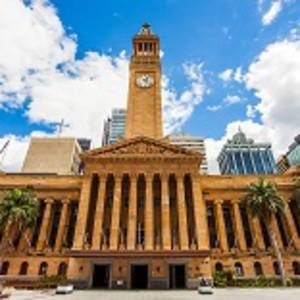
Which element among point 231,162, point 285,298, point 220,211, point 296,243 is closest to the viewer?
point 285,298

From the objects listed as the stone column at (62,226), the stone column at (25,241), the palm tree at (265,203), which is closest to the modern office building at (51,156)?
the stone column at (62,226)

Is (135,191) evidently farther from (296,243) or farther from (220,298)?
(296,243)

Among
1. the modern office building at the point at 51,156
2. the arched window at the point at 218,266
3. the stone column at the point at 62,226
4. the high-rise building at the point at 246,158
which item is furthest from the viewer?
the high-rise building at the point at 246,158

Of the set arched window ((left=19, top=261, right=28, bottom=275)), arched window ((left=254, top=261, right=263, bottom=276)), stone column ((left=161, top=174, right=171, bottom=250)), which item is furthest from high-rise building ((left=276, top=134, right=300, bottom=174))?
arched window ((left=19, top=261, right=28, bottom=275))

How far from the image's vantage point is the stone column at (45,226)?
42.1 m

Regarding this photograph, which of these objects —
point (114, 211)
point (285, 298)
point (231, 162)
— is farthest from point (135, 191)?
point (231, 162)

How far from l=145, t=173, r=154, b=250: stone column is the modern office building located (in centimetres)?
4586

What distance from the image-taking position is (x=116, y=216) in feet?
131

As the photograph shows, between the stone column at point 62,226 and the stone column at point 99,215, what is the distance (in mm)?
6741

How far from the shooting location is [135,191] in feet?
138

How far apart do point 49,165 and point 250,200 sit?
59.8 metres

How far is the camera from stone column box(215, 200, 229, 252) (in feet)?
140

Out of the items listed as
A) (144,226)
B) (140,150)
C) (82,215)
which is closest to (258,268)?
(144,226)

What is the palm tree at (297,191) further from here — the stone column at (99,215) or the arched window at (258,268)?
the stone column at (99,215)
